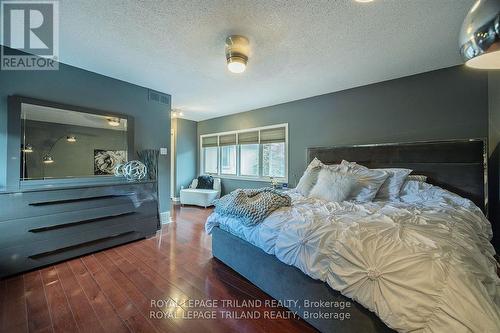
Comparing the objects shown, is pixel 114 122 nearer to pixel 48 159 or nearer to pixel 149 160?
pixel 149 160

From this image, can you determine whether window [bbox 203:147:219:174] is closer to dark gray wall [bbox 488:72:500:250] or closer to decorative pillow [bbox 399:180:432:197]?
decorative pillow [bbox 399:180:432:197]

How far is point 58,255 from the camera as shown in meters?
2.33

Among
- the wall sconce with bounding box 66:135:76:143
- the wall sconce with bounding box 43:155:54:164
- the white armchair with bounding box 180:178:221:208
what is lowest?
the white armchair with bounding box 180:178:221:208

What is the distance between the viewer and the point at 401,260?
106cm

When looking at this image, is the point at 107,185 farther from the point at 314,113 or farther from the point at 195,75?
the point at 314,113

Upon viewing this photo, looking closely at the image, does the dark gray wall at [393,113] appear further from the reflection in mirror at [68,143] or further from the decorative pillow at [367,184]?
the reflection in mirror at [68,143]

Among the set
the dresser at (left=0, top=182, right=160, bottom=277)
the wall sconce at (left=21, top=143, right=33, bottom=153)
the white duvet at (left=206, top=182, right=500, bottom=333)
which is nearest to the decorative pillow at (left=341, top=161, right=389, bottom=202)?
the white duvet at (left=206, top=182, right=500, bottom=333)

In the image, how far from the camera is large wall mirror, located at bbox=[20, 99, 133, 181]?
95.3 inches

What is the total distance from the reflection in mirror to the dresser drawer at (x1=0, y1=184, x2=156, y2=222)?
43cm

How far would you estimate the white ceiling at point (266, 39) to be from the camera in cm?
165

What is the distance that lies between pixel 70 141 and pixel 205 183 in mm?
3112

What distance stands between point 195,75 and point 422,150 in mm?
3264

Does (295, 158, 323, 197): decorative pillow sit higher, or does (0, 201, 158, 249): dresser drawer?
(295, 158, 323, 197): decorative pillow

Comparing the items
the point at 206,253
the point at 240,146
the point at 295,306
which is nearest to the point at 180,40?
the point at 206,253
